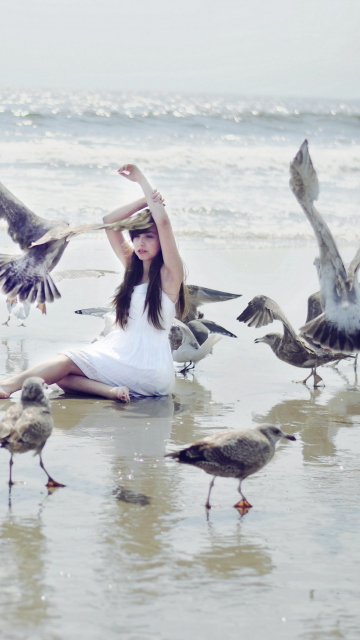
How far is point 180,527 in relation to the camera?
3.61 metres

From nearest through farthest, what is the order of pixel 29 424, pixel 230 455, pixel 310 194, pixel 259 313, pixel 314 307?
pixel 230 455 → pixel 29 424 → pixel 310 194 → pixel 259 313 → pixel 314 307

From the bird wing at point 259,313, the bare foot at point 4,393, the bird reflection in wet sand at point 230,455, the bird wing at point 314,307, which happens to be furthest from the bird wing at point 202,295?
the bird reflection in wet sand at point 230,455

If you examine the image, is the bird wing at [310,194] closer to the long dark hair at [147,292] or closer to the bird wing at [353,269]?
the bird wing at [353,269]

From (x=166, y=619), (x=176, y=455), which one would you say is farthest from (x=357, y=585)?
(x=176, y=455)

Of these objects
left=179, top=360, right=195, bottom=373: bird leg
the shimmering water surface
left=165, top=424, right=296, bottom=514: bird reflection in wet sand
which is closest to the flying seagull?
the shimmering water surface

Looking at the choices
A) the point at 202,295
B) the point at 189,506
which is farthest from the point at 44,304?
the point at 189,506

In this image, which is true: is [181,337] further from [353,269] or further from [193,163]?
[193,163]

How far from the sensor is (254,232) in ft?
47.9

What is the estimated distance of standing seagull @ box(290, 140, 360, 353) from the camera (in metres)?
6.62

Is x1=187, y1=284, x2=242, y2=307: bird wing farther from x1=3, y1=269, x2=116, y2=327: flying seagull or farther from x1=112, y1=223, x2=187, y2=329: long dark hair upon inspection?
x1=112, y1=223, x2=187, y2=329: long dark hair

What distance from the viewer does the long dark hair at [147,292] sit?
5.92 m

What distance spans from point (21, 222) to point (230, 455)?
4819mm

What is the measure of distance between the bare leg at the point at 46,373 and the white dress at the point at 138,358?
0.16ft

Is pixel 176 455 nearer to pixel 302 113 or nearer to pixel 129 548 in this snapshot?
pixel 129 548
